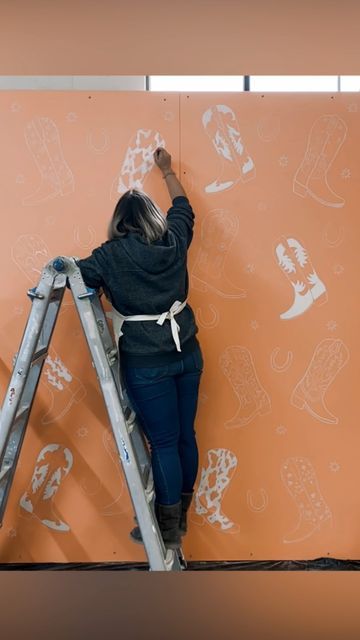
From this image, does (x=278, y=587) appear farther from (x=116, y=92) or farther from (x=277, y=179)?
(x=116, y=92)

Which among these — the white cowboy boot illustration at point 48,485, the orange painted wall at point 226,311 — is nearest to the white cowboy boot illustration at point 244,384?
the orange painted wall at point 226,311

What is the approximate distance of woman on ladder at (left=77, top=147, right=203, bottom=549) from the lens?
184 centimetres

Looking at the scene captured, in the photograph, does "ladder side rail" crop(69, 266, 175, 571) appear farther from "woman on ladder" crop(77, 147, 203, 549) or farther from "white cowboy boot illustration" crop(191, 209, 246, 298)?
"white cowboy boot illustration" crop(191, 209, 246, 298)

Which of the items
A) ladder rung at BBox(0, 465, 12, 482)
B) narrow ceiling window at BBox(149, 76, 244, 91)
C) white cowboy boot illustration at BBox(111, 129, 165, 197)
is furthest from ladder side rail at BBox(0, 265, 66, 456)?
narrow ceiling window at BBox(149, 76, 244, 91)

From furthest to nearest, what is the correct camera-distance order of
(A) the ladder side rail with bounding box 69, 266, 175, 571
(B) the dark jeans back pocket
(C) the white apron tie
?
(B) the dark jeans back pocket, (C) the white apron tie, (A) the ladder side rail with bounding box 69, 266, 175, 571

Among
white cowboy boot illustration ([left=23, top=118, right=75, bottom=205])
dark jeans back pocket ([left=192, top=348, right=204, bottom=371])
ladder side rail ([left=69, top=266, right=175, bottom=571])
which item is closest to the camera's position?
ladder side rail ([left=69, top=266, right=175, bottom=571])

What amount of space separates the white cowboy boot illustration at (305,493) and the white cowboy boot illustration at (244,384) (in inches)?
9.7

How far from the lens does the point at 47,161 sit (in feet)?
7.00

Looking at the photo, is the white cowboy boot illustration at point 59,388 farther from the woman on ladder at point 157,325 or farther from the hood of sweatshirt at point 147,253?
the hood of sweatshirt at point 147,253

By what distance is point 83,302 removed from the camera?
6.03ft

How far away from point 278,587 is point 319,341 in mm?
1751

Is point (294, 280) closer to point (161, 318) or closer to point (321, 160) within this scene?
point (321, 160)
